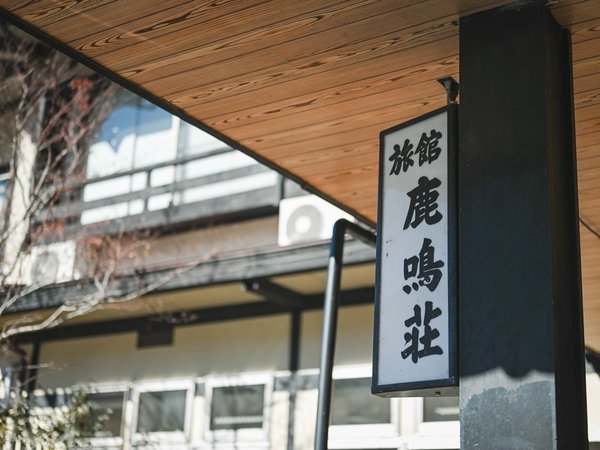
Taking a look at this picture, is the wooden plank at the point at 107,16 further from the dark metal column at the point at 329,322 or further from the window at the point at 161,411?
the window at the point at 161,411

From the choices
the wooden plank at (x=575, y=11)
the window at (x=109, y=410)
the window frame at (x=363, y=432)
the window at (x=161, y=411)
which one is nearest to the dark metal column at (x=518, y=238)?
the wooden plank at (x=575, y=11)

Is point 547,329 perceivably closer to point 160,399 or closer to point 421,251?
point 421,251

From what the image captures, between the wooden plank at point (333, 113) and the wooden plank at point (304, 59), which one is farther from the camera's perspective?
the wooden plank at point (333, 113)

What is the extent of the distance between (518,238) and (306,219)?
5659 mm

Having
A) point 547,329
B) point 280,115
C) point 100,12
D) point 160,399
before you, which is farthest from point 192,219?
point 547,329

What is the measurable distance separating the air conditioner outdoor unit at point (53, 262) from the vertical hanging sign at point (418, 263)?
21.1ft

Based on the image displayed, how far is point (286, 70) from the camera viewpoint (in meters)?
3.48

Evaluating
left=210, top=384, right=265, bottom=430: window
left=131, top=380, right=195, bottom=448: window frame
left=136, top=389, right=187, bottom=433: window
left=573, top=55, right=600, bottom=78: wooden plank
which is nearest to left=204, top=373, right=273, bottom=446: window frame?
left=210, top=384, right=265, bottom=430: window

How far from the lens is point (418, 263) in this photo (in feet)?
10.1

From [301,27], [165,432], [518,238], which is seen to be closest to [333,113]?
[301,27]

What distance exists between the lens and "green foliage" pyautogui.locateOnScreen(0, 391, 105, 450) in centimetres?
773

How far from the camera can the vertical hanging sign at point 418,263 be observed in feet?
9.52

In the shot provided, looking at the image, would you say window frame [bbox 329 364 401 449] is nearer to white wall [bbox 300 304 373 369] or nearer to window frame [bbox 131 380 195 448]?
white wall [bbox 300 304 373 369]

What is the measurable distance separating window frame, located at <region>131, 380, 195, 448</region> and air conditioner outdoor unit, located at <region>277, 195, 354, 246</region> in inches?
77.2
